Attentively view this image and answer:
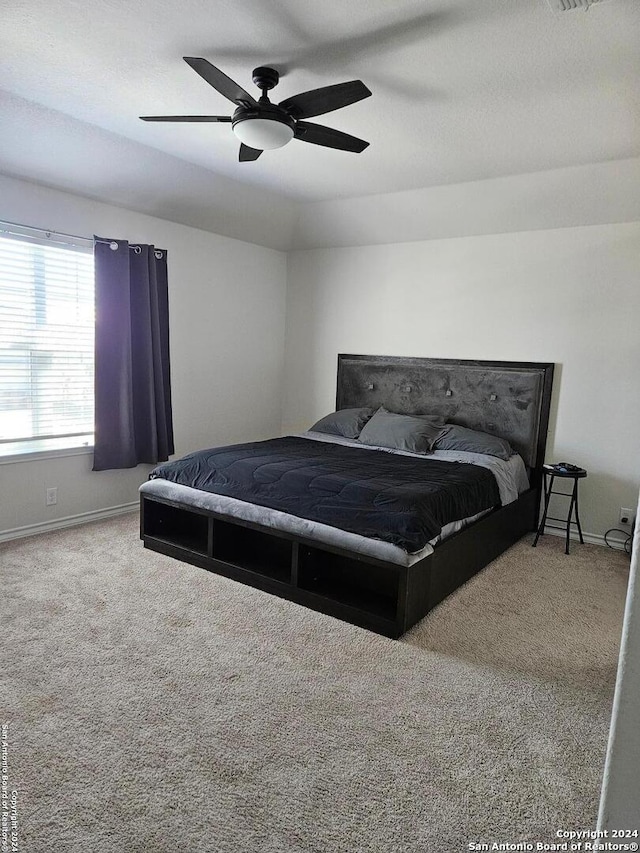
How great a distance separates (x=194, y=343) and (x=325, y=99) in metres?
2.93

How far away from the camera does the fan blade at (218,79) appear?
82.0 inches

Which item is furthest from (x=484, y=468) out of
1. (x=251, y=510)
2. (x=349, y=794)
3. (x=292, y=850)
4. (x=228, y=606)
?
(x=292, y=850)

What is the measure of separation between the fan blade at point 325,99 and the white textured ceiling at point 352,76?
0.25m

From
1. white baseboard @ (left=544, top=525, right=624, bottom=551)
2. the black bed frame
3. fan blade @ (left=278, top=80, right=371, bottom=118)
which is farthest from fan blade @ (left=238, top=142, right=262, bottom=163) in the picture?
white baseboard @ (left=544, top=525, right=624, bottom=551)

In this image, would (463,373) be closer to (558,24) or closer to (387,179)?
(387,179)

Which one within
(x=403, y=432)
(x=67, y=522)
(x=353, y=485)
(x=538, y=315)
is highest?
(x=538, y=315)

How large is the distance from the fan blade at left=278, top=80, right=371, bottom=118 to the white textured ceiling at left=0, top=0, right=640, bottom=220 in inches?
9.8

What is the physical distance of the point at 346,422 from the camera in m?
4.92

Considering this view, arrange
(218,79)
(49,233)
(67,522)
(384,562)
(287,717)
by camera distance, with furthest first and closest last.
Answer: (67,522) < (49,233) < (384,562) < (218,79) < (287,717)

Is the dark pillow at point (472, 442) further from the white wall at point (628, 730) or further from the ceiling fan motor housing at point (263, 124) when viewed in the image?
the white wall at point (628, 730)

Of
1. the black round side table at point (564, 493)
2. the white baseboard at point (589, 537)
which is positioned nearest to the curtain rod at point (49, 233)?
the black round side table at point (564, 493)

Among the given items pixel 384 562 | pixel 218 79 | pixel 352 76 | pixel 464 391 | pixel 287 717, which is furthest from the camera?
pixel 464 391

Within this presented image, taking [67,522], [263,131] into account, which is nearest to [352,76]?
[263,131]

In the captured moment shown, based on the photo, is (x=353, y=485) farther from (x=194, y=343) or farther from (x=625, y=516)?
(x=194, y=343)
